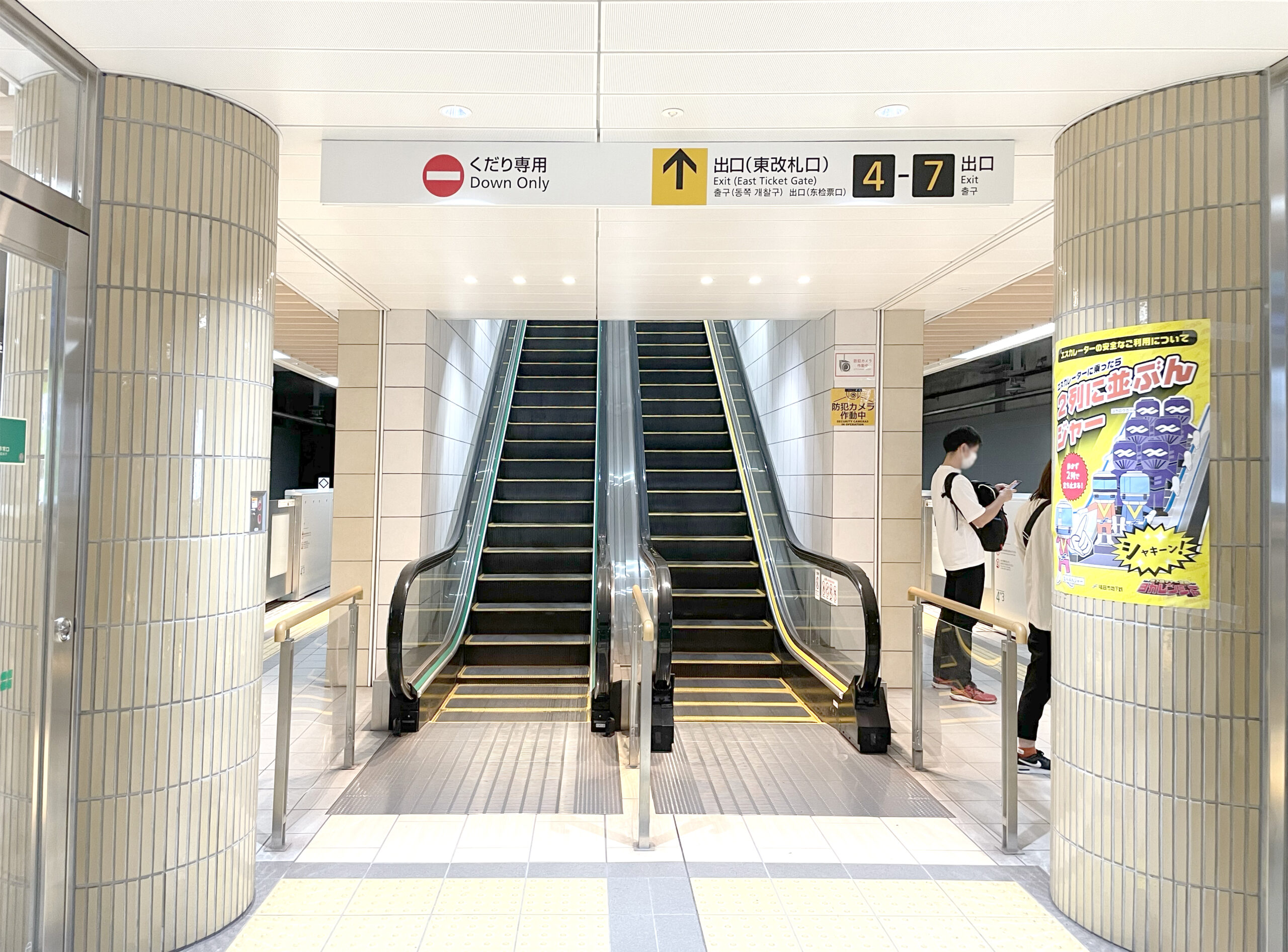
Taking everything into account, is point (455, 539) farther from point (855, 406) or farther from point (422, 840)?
point (422, 840)

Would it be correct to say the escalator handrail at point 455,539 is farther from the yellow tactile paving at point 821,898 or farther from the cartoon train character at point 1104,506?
the cartoon train character at point 1104,506

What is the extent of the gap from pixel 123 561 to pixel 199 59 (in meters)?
1.59

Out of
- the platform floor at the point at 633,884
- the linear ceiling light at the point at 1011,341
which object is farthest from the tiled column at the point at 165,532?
the linear ceiling light at the point at 1011,341

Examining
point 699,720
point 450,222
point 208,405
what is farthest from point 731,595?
point 208,405

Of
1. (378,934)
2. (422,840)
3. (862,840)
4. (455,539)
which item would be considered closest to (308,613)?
(422,840)

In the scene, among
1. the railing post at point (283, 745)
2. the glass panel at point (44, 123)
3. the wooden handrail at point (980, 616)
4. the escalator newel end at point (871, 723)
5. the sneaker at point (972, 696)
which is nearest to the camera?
the glass panel at point (44, 123)

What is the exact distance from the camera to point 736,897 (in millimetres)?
3014

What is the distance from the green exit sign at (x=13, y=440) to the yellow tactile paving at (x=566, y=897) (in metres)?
2.14

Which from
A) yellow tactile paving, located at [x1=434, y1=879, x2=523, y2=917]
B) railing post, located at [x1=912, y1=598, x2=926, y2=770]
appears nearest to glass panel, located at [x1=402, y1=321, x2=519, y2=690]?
yellow tactile paving, located at [x1=434, y1=879, x2=523, y2=917]

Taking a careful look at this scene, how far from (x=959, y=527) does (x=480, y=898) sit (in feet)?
13.7

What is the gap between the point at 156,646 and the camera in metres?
2.65

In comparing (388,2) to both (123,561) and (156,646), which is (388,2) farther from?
(156,646)

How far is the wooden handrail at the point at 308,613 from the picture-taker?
11.0ft

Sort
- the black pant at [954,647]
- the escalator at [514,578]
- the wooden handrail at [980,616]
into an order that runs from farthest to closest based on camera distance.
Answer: the escalator at [514,578] < the black pant at [954,647] < the wooden handrail at [980,616]
